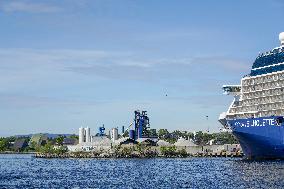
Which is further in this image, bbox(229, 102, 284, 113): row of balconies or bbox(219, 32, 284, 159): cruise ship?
bbox(229, 102, 284, 113): row of balconies

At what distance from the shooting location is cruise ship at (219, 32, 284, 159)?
12444cm

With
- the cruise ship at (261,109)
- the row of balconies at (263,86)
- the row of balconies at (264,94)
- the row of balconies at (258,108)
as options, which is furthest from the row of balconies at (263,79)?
the row of balconies at (258,108)

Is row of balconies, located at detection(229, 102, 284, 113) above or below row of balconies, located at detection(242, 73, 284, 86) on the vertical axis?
below

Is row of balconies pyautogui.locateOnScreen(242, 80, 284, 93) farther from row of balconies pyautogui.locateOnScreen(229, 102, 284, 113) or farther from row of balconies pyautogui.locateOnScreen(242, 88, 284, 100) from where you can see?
row of balconies pyautogui.locateOnScreen(229, 102, 284, 113)

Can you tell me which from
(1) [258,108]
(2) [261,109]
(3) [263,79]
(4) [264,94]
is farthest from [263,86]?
(2) [261,109]

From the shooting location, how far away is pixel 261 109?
131750mm

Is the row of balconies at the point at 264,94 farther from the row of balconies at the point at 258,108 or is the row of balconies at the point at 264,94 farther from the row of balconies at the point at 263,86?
the row of balconies at the point at 258,108

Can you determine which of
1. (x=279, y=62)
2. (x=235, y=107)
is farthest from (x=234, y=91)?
(x=279, y=62)

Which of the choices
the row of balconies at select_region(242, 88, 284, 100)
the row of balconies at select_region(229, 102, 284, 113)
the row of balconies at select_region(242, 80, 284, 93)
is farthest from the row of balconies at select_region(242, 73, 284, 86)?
the row of balconies at select_region(229, 102, 284, 113)

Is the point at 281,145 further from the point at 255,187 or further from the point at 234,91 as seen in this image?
the point at 255,187

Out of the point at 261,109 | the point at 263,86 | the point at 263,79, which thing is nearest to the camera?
the point at 261,109

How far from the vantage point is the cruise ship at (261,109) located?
12444 cm

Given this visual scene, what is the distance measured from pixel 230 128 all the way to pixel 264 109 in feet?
31.8

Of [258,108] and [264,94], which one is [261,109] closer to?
[258,108]
